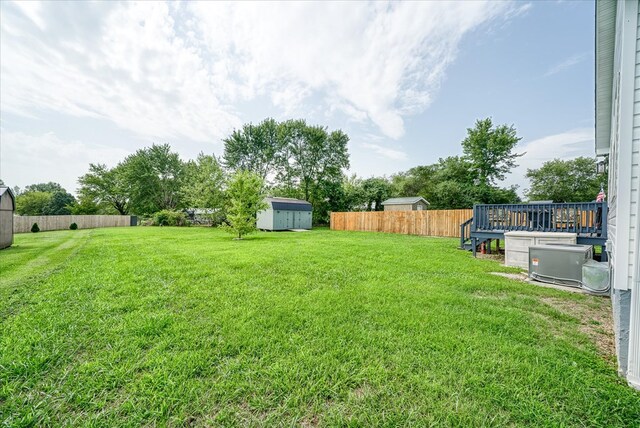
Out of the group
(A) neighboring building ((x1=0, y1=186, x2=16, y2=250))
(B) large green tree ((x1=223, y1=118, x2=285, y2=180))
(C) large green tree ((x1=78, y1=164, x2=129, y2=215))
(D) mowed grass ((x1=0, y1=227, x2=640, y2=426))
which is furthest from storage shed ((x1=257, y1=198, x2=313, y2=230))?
(C) large green tree ((x1=78, y1=164, x2=129, y2=215))

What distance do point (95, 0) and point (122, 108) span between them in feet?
27.2

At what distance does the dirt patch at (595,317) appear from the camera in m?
2.54

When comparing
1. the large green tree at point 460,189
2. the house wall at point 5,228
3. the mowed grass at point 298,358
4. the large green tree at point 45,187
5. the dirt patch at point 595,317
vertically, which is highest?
the large green tree at point 45,187

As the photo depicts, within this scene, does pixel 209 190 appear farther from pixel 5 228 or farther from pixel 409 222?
pixel 409 222

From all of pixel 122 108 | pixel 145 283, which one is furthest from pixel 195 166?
pixel 145 283

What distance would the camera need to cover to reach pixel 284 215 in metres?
19.9

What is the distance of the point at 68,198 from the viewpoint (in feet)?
128

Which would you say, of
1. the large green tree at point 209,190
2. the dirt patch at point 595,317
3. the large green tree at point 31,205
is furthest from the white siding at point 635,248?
the large green tree at point 31,205

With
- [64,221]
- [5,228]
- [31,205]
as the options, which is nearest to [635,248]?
[5,228]

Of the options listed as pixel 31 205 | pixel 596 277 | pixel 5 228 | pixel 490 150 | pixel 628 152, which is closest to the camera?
pixel 628 152

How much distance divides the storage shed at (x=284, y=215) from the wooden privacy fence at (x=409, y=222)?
294cm

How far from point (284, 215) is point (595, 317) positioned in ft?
58.9

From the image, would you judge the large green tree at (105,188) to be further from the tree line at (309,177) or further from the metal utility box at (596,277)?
the metal utility box at (596,277)

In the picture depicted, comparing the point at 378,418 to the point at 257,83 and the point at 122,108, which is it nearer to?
the point at 257,83
